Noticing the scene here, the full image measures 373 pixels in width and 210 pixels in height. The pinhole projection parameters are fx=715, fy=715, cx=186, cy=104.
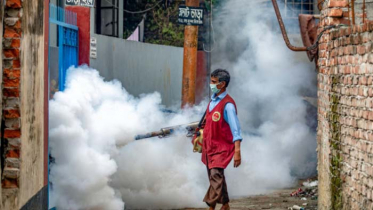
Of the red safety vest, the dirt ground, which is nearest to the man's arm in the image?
the red safety vest

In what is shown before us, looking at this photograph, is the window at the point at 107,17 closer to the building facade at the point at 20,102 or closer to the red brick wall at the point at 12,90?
the building facade at the point at 20,102

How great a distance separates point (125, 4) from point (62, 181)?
13.8m

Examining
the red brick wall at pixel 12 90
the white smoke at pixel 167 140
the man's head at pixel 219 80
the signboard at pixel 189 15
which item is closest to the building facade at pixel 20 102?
the red brick wall at pixel 12 90

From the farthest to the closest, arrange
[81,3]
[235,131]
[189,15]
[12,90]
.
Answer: [189,15], [81,3], [235,131], [12,90]

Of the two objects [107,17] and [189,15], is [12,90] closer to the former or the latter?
[189,15]

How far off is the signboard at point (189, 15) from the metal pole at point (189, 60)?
343 millimetres

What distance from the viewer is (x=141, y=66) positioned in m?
15.0

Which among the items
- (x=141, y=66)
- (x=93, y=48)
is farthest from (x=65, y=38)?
(x=141, y=66)

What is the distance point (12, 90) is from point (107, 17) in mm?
13345

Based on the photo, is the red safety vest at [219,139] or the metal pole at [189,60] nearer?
the red safety vest at [219,139]

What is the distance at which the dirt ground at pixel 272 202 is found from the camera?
31.5 ft

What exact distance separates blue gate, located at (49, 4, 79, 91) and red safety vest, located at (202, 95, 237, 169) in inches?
76.5

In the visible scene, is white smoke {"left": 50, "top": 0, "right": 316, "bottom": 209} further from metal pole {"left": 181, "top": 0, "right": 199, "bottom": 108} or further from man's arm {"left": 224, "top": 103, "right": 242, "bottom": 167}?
man's arm {"left": 224, "top": 103, "right": 242, "bottom": 167}

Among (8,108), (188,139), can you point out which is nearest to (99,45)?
(188,139)
